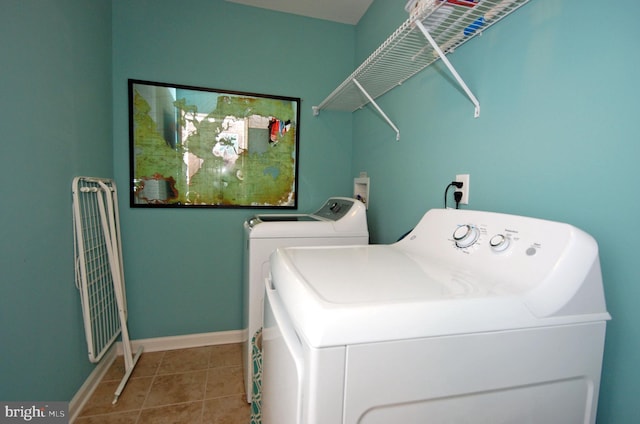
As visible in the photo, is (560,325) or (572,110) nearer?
(560,325)

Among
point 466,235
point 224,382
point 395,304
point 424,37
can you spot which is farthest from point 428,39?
point 224,382

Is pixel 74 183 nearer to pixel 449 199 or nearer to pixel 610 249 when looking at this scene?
A: pixel 449 199

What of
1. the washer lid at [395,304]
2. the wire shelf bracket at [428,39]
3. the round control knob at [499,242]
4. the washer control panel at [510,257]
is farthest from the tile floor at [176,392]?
the wire shelf bracket at [428,39]

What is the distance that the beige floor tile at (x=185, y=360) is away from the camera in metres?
1.99

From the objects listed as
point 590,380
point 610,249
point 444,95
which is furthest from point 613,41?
point 590,380

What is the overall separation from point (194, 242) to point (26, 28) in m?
1.43

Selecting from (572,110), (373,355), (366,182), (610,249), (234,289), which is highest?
(572,110)

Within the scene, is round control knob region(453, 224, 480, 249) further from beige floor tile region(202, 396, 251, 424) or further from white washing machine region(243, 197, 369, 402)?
beige floor tile region(202, 396, 251, 424)

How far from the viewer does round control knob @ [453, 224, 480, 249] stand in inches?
35.2

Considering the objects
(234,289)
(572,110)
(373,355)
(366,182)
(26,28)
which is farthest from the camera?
(234,289)

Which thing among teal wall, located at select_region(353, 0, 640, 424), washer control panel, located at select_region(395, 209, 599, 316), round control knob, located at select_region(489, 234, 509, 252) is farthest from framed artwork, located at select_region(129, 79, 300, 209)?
round control knob, located at select_region(489, 234, 509, 252)

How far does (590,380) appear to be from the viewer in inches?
26.5

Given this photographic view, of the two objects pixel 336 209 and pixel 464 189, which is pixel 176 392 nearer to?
pixel 336 209

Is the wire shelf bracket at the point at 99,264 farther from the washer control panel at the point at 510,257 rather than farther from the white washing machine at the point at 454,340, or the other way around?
the washer control panel at the point at 510,257
